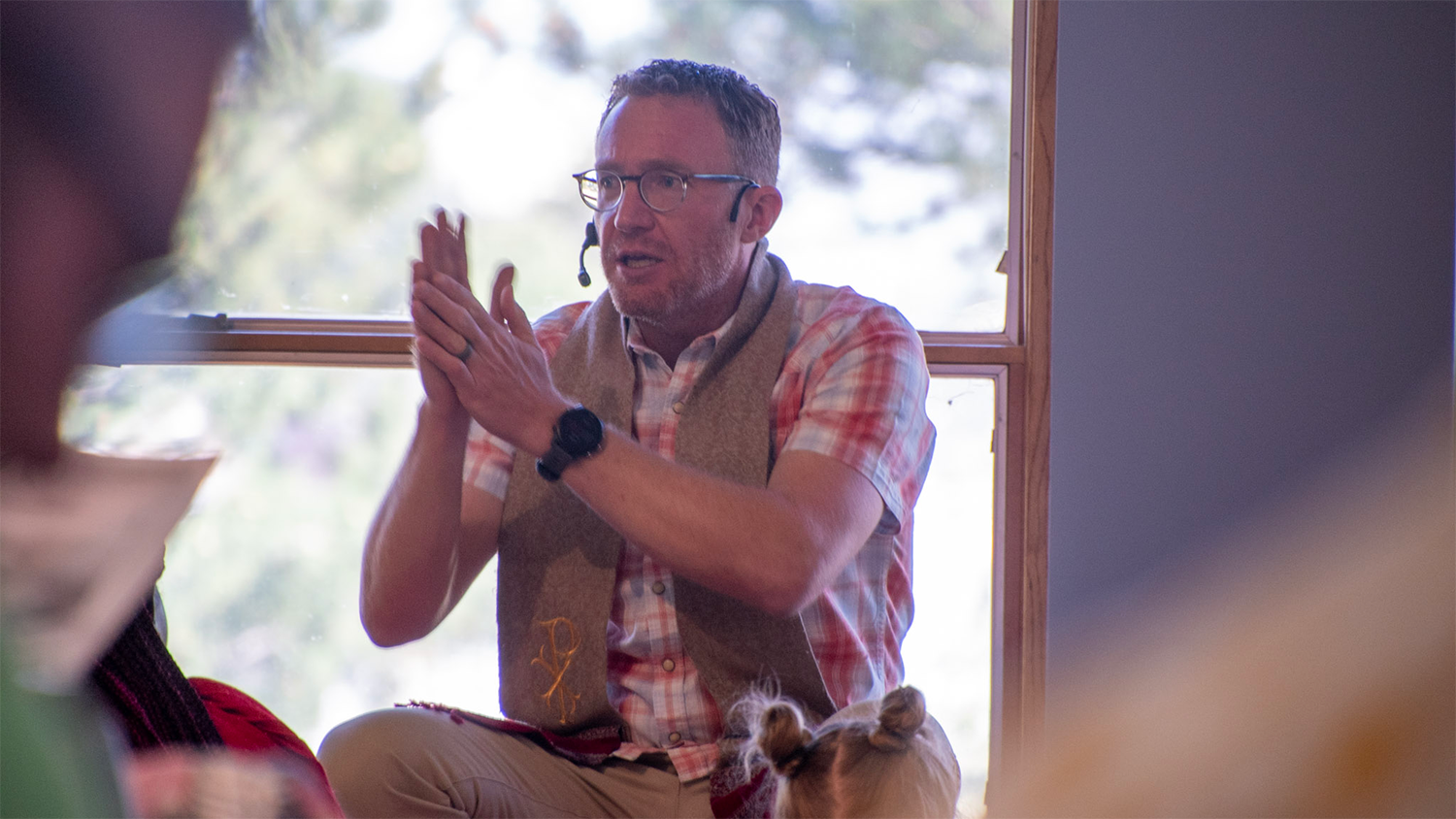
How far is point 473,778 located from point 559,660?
196mm

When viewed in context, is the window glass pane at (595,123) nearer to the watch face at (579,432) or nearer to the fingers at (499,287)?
the fingers at (499,287)

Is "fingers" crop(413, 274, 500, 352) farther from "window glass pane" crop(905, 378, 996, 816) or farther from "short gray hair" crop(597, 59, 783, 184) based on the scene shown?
"window glass pane" crop(905, 378, 996, 816)

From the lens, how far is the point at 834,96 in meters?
2.20

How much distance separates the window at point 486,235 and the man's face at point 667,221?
1.96ft

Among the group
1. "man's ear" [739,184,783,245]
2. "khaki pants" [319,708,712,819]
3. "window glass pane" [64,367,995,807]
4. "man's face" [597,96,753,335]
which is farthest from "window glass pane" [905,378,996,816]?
"khaki pants" [319,708,712,819]

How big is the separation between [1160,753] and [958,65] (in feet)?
7.05

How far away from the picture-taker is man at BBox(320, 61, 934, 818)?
52.7 inches

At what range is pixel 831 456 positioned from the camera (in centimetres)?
144

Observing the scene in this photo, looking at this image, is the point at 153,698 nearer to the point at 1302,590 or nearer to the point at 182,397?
the point at 1302,590

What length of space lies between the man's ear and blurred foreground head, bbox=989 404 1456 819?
56.6 inches

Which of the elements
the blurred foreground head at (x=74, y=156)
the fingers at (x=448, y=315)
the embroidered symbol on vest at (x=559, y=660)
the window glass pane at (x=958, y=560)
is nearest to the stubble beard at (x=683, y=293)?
the fingers at (x=448, y=315)

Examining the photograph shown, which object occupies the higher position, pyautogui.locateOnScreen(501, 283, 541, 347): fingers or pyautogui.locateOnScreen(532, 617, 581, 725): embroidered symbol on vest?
pyautogui.locateOnScreen(501, 283, 541, 347): fingers

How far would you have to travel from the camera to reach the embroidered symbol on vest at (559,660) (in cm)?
148

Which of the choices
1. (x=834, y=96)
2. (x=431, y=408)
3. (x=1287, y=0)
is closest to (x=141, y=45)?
(x=431, y=408)
